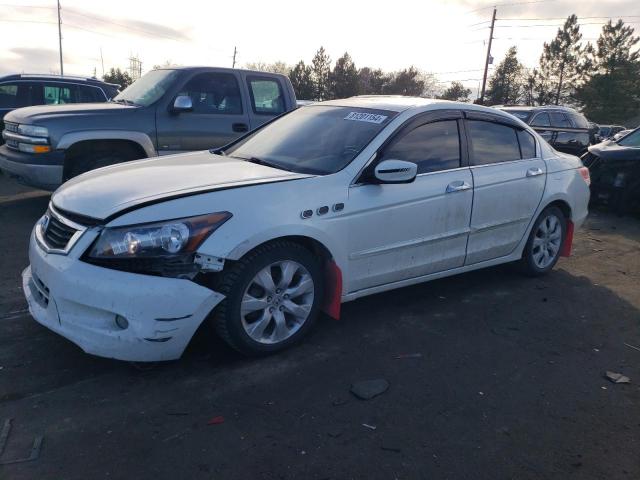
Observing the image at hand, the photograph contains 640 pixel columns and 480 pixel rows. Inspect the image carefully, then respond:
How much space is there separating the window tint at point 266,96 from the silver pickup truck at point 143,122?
0.01 m

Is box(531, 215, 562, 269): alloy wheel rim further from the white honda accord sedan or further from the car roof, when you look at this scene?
the car roof

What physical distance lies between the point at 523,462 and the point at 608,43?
190 ft

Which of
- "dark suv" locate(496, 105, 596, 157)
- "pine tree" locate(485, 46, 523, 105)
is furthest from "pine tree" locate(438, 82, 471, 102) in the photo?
"dark suv" locate(496, 105, 596, 157)

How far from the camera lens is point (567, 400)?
131 inches

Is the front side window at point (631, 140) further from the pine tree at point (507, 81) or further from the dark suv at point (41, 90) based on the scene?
the pine tree at point (507, 81)

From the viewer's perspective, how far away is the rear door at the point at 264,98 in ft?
26.0

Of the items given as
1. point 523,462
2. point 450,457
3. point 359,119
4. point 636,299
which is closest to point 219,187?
point 359,119

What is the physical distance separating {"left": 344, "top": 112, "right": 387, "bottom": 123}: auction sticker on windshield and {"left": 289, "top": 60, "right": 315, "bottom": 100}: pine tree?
4420 centimetres

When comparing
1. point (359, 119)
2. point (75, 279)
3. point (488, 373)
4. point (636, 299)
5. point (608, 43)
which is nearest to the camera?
point (75, 279)

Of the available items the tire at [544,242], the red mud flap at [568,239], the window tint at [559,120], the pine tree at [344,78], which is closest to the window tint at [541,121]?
the window tint at [559,120]

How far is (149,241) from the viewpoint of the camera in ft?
10.3

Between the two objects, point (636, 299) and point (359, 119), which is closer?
point (359, 119)

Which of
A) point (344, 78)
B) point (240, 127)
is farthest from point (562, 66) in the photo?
point (240, 127)

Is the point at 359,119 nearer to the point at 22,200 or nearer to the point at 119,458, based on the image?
the point at 119,458
